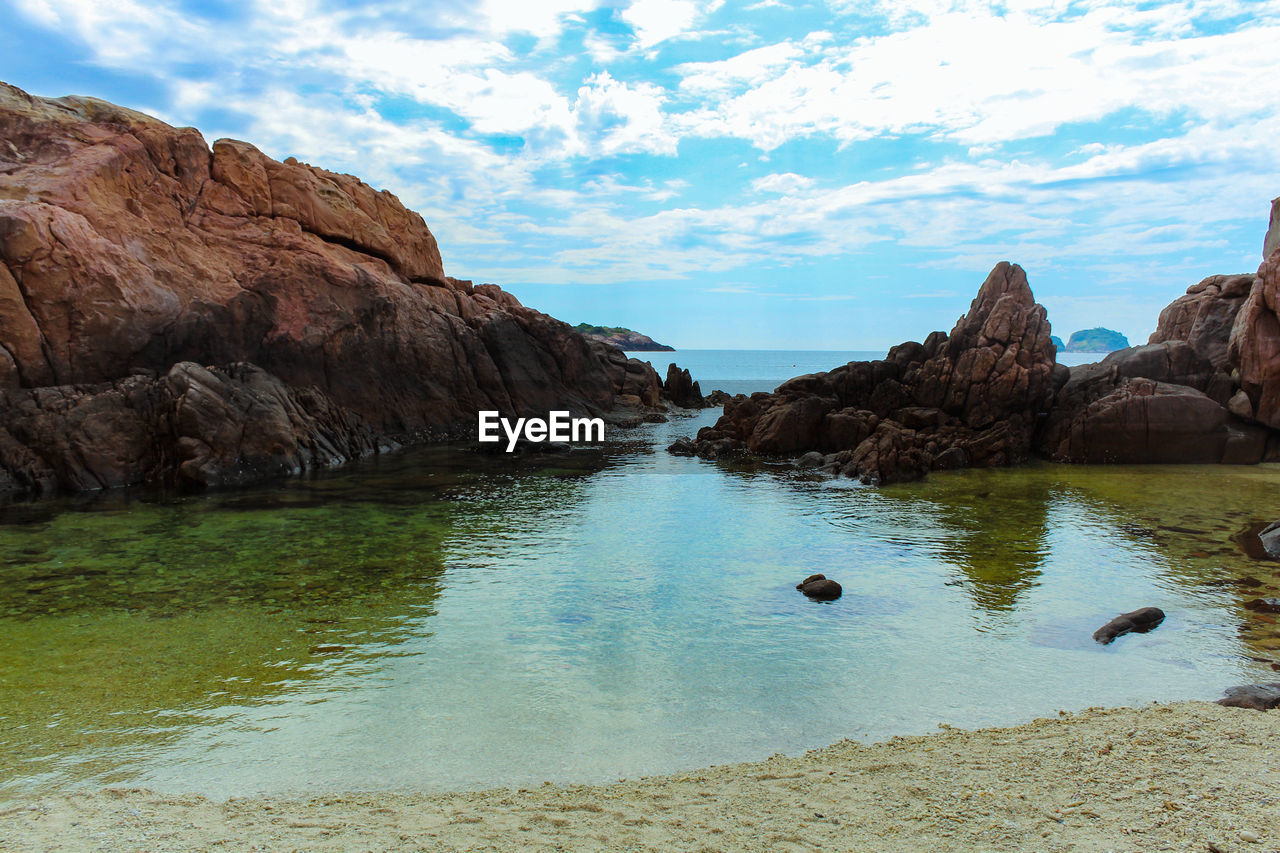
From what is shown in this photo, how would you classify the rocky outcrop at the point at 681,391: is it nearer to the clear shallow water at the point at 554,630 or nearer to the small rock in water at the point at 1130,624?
the clear shallow water at the point at 554,630

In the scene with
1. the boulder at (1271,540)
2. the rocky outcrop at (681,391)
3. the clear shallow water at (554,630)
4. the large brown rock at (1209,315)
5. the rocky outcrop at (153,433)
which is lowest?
the clear shallow water at (554,630)

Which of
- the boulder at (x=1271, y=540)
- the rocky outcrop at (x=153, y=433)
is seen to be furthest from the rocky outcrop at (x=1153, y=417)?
the rocky outcrop at (x=153, y=433)

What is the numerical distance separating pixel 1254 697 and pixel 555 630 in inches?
395

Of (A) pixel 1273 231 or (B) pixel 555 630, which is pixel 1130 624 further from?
(A) pixel 1273 231

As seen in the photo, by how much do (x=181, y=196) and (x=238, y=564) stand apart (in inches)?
983

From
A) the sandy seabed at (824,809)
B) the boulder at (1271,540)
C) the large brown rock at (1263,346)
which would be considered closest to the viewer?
the sandy seabed at (824,809)

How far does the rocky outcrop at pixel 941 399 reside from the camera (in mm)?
35312

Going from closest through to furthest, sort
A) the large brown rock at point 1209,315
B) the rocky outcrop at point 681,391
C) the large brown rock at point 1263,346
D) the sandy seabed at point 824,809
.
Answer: the sandy seabed at point 824,809 < the large brown rock at point 1263,346 < the large brown rock at point 1209,315 < the rocky outcrop at point 681,391

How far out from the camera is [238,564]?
1797 cm

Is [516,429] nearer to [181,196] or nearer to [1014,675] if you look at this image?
[181,196]

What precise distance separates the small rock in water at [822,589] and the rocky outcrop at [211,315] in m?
21.8

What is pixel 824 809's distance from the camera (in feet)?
23.4

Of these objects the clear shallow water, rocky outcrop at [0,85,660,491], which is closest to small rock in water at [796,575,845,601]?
the clear shallow water

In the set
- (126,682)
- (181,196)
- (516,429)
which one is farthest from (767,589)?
(181,196)
